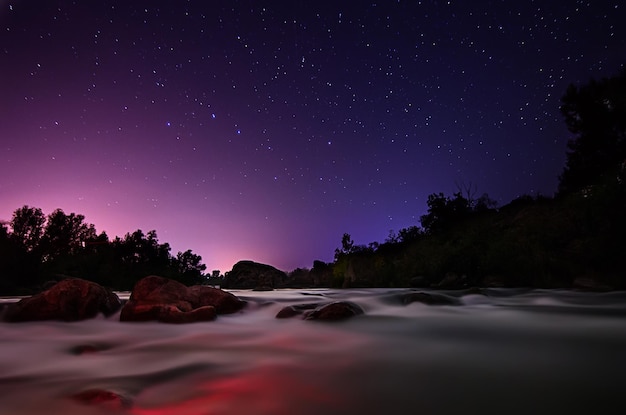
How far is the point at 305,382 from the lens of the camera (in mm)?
3492

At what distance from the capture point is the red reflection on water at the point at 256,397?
272 centimetres

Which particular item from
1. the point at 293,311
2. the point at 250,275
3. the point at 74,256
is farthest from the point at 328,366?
the point at 250,275

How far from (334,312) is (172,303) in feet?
12.3

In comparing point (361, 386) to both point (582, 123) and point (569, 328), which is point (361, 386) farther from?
point (582, 123)

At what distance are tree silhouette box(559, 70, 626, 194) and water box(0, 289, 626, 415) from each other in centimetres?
2637

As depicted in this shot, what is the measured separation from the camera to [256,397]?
3.01 meters

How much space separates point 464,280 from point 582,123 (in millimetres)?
20150

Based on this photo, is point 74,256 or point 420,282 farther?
point 74,256

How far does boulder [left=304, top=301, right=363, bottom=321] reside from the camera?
7.73 metres

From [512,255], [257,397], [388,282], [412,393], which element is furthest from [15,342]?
[388,282]

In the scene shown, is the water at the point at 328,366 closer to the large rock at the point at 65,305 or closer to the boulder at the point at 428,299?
the large rock at the point at 65,305

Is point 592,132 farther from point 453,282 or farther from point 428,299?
point 428,299

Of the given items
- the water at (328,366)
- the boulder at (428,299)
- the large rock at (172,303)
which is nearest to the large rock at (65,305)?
the water at (328,366)

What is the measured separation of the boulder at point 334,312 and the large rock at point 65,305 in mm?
5038
